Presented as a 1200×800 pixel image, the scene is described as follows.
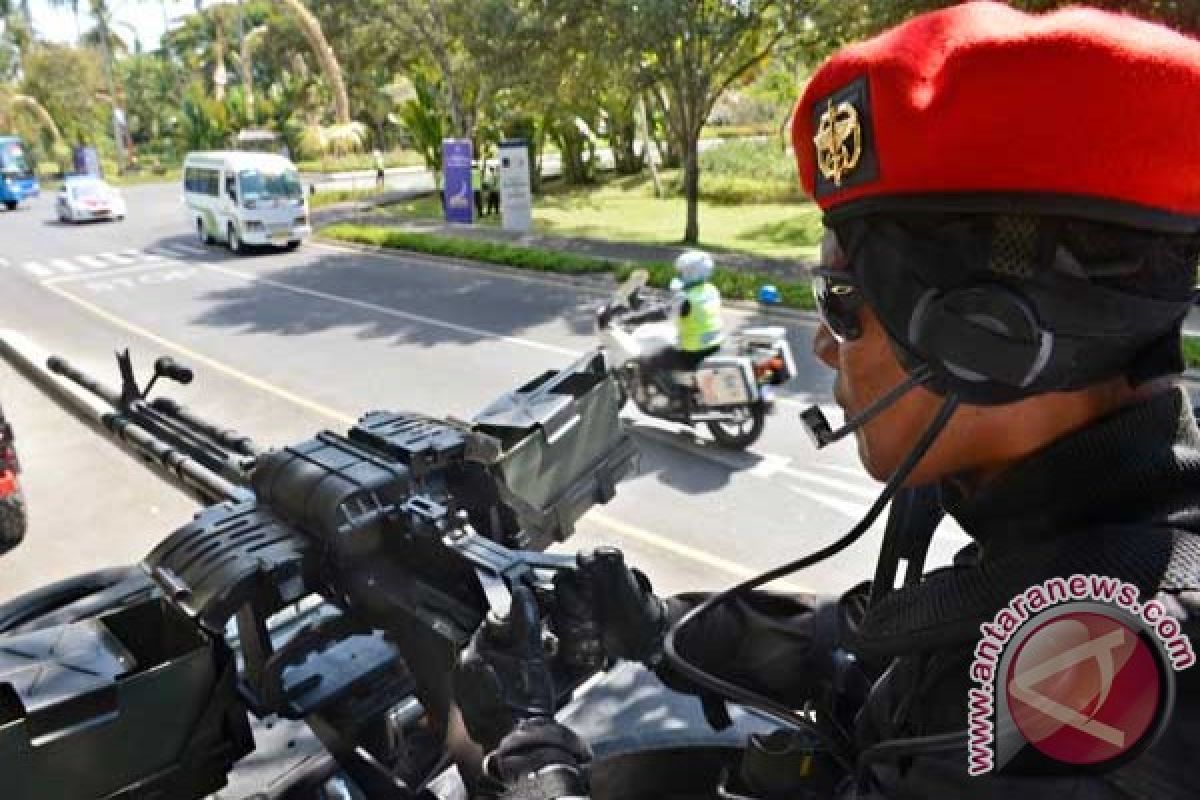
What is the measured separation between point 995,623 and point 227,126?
46429 mm

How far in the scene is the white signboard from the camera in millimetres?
18344

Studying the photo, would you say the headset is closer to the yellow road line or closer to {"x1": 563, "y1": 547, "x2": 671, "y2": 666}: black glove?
{"x1": 563, "y1": 547, "x2": 671, "y2": 666}: black glove

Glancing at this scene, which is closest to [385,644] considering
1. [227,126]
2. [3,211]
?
[3,211]

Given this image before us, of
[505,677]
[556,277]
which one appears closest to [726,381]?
[505,677]

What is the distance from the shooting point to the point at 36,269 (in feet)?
55.4

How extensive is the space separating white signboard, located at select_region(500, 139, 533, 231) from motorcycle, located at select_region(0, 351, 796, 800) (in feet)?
55.6

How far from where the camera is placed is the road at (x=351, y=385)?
16.6 feet

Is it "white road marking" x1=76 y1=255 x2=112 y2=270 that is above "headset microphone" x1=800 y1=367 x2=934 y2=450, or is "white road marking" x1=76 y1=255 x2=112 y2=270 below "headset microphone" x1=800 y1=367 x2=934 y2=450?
below

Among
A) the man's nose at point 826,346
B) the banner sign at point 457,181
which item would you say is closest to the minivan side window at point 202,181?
the banner sign at point 457,181

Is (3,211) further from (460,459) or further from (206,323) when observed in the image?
(460,459)

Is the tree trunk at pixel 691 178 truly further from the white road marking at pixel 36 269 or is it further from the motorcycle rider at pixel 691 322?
the white road marking at pixel 36 269

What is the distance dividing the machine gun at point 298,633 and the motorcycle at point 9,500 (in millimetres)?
3763

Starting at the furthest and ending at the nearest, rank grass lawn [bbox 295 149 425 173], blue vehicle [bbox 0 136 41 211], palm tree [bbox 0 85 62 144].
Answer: palm tree [bbox 0 85 62 144]
grass lawn [bbox 295 149 425 173]
blue vehicle [bbox 0 136 41 211]

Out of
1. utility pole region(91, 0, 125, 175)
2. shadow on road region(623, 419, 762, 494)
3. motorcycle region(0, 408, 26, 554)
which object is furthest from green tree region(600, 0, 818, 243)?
utility pole region(91, 0, 125, 175)
